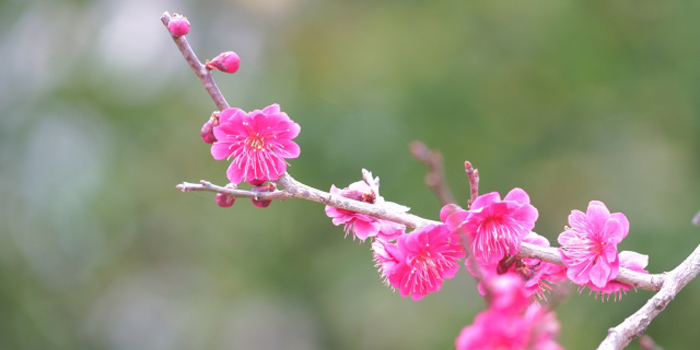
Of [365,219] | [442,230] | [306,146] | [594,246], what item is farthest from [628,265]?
[306,146]

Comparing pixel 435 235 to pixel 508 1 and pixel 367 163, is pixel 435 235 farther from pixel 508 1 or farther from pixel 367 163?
pixel 508 1

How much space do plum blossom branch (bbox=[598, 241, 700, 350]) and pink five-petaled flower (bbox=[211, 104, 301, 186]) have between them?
580 millimetres

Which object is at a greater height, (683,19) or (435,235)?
(683,19)

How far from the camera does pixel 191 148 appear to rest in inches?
204

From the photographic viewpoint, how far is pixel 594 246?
1.18 meters

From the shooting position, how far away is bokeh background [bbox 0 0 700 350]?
4652mm

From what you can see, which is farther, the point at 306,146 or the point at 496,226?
the point at 306,146

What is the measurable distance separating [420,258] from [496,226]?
0.14 m

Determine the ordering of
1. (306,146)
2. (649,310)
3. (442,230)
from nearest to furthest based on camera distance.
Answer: (649,310) < (442,230) < (306,146)

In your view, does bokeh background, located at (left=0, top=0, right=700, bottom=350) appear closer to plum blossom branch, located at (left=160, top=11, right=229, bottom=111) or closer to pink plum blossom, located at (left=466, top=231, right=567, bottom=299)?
pink plum blossom, located at (left=466, top=231, right=567, bottom=299)

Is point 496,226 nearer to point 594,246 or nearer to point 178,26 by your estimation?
point 594,246

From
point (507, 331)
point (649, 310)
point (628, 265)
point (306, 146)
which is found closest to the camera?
point (507, 331)

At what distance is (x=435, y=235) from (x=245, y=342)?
421 centimetres

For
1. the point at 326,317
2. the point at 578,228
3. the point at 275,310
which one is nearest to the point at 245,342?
the point at 275,310
